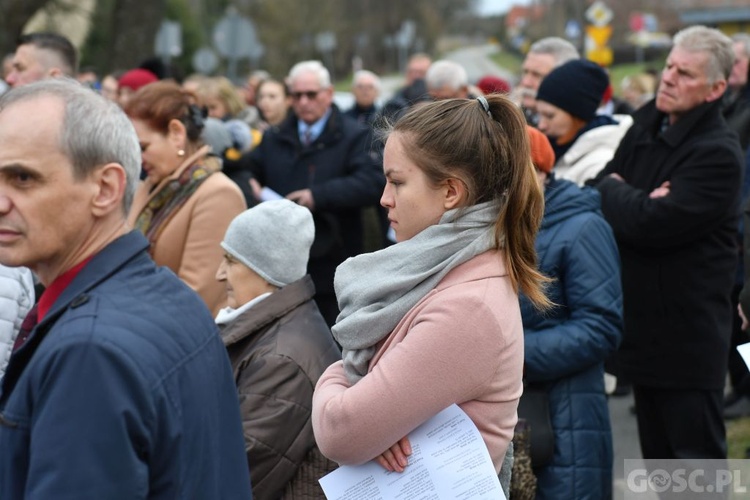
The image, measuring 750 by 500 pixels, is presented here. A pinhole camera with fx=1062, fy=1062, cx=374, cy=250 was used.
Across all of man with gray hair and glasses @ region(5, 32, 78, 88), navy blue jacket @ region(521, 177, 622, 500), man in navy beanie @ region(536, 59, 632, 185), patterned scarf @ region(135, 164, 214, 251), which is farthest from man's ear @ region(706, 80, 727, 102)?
→ man with gray hair and glasses @ region(5, 32, 78, 88)

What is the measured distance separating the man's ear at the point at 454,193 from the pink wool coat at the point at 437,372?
16cm

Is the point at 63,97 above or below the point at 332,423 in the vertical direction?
above

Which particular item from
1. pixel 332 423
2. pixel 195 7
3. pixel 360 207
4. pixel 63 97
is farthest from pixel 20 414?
pixel 195 7

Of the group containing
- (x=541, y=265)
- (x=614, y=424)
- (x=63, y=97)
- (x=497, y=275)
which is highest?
(x=63, y=97)

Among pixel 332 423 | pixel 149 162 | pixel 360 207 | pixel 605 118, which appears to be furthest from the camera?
pixel 360 207

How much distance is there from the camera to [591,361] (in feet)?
13.6

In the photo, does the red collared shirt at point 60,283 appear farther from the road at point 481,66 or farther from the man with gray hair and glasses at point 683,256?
the road at point 481,66

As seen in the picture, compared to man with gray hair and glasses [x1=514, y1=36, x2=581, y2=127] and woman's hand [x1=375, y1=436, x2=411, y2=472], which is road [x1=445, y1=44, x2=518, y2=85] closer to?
man with gray hair and glasses [x1=514, y1=36, x2=581, y2=127]

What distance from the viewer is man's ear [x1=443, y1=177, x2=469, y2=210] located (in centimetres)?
275

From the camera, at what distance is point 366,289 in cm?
275

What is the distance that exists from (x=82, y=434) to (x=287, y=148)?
18.7 feet

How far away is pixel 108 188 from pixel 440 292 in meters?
0.89

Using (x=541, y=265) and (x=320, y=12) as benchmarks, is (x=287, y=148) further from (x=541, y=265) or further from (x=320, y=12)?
(x=320, y=12)

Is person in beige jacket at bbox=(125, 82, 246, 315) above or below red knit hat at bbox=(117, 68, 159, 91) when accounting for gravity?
below
